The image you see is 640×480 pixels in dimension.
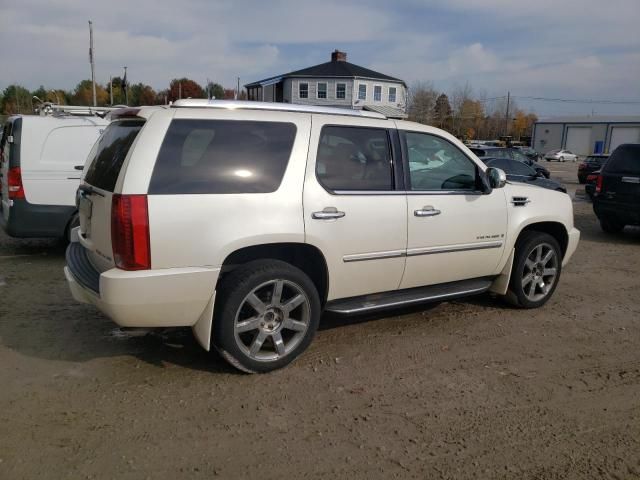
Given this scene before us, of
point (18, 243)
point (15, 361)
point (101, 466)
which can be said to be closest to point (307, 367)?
point (101, 466)

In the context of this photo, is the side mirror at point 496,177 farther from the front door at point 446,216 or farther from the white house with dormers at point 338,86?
the white house with dormers at point 338,86

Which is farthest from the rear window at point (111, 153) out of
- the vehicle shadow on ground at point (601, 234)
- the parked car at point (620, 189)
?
the parked car at point (620, 189)

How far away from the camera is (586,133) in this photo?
73062 mm

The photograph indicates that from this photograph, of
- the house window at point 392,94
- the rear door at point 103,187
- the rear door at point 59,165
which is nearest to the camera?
the rear door at point 103,187

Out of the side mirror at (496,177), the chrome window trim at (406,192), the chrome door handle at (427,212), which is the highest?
the side mirror at (496,177)

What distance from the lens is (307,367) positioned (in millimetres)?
4184

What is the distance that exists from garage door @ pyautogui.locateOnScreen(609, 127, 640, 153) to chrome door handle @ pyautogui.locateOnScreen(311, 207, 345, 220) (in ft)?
243

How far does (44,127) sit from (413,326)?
5.62m

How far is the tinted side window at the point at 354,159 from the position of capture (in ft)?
13.7

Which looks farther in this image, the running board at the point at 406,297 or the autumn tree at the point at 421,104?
the autumn tree at the point at 421,104

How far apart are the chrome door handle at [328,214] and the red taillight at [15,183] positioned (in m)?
4.99

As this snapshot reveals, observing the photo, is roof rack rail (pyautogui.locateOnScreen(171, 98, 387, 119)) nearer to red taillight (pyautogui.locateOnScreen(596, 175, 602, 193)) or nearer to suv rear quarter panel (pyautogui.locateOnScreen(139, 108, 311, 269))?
suv rear quarter panel (pyautogui.locateOnScreen(139, 108, 311, 269))

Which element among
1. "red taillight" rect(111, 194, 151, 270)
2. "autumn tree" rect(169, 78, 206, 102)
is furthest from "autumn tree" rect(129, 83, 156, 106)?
"red taillight" rect(111, 194, 151, 270)

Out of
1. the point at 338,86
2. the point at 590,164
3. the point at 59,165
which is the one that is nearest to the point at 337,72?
the point at 338,86
